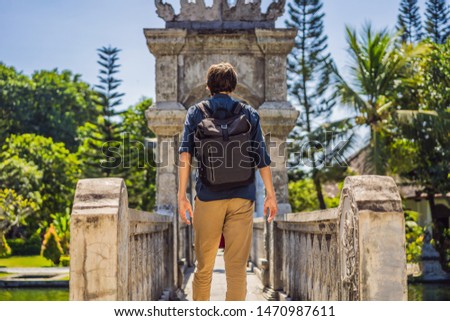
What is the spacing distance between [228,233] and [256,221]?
765 cm

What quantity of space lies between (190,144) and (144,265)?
185 cm

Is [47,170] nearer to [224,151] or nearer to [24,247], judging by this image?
[24,247]

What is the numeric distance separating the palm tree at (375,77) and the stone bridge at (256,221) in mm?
9141

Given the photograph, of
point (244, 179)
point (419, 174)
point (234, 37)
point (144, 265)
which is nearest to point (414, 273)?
point (419, 174)

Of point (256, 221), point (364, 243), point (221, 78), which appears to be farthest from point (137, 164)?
point (364, 243)

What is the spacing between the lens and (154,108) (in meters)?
8.46

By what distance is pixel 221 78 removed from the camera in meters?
4.15

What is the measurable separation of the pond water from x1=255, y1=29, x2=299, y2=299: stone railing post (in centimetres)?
627

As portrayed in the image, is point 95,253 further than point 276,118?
No

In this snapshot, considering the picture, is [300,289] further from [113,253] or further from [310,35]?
[310,35]

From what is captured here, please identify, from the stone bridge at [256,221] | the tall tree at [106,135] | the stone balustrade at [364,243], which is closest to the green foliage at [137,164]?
the tall tree at [106,135]

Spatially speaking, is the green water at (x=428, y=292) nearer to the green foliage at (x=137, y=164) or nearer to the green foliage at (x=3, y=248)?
the green foliage at (x=137, y=164)

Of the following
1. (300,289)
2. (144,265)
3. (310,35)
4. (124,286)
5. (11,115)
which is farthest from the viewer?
(11,115)

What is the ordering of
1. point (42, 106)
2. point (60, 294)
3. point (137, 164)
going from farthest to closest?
point (42, 106) → point (137, 164) → point (60, 294)
